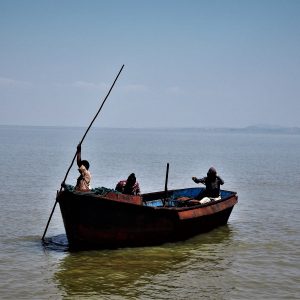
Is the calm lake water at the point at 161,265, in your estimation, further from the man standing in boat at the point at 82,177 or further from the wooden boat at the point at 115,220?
the man standing in boat at the point at 82,177

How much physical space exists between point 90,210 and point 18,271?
8.11 feet

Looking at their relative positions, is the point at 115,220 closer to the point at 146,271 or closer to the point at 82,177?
the point at 82,177

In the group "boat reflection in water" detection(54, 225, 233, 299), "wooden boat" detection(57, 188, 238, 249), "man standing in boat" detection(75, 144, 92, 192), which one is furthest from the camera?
"man standing in boat" detection(75, 144, 92, 192)

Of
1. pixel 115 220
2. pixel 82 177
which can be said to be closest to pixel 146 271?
pixel 115 220

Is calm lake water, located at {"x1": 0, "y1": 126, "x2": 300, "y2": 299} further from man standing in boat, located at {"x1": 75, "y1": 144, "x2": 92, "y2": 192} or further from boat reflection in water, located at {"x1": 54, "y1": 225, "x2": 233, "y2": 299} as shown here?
man standing in boat, located at {"x1": 75, "y1": 144, "x2": 92, "y2": 192}

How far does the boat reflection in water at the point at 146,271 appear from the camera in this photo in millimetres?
11359

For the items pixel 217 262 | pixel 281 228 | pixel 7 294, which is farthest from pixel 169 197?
pixel 7 294

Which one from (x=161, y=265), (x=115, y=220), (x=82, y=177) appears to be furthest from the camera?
(x=82, y=177)

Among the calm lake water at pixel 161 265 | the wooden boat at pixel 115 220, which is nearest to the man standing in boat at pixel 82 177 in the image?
the wooden boat at pixel 115 220

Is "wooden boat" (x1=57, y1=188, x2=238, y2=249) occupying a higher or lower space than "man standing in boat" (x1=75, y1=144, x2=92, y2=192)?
lower

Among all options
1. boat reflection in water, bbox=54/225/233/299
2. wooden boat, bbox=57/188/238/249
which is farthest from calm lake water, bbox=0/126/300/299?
wooden boat, bbox=57/188/238/249

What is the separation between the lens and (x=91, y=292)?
438 inches

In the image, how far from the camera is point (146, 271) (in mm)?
12773

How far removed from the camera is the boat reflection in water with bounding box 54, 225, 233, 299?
11.4 m
